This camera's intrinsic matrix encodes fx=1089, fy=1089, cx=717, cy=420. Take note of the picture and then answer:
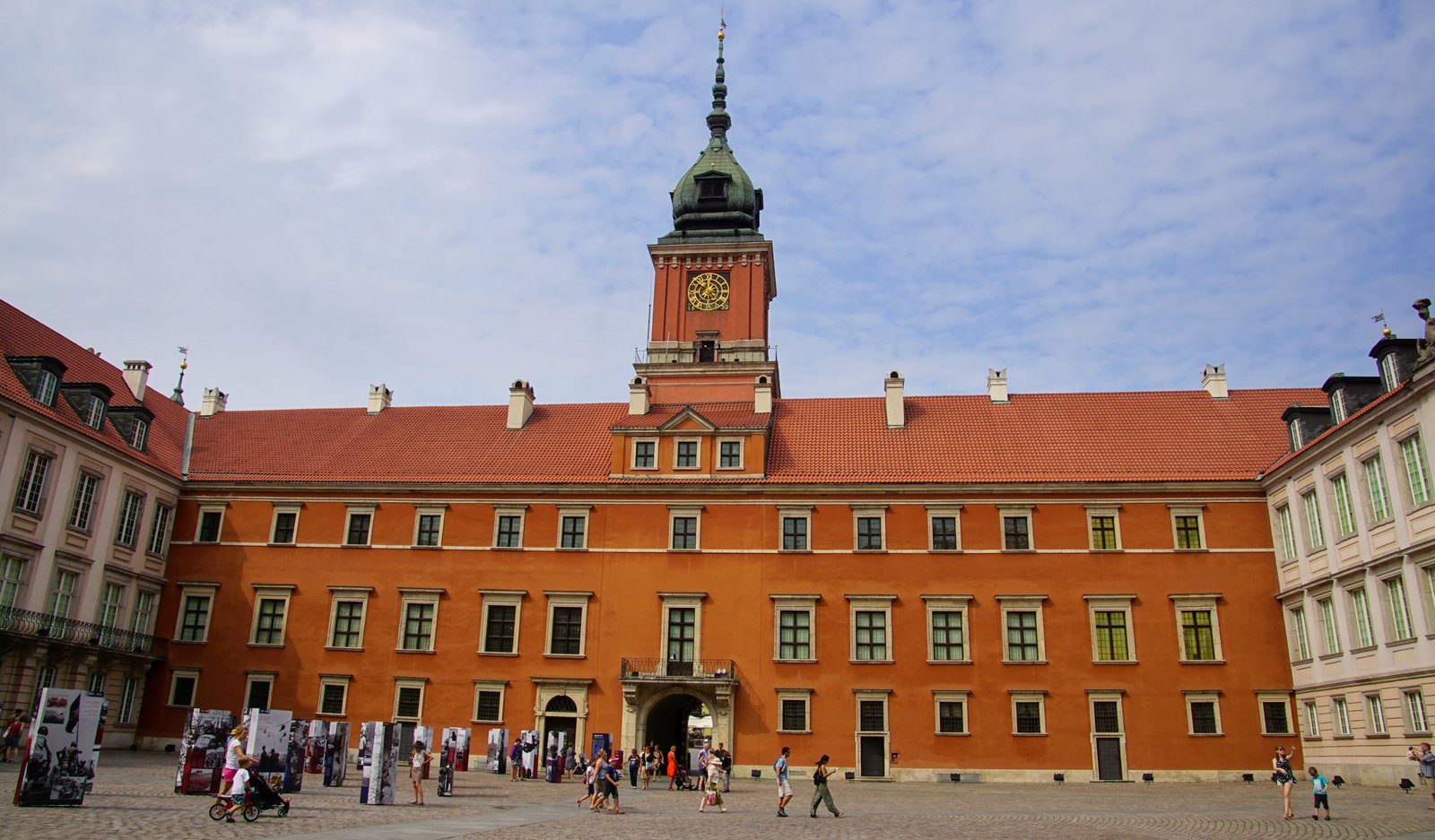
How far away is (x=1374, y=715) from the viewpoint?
30422 millimetres

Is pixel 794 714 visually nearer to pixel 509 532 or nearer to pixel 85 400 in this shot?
pixel 509 532

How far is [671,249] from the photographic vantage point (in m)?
51.4

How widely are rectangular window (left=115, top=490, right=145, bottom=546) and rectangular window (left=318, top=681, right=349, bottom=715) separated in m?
8.79

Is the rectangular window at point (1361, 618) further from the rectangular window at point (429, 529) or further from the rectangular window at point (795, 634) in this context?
the rectangular window at point (429, 529)

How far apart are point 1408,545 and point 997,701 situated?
13.4 meters

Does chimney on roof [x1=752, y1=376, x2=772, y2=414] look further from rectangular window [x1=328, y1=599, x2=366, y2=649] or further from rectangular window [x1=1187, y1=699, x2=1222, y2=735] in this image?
rectangular window [x1=1187, y1=699, x2=1222, y2=735]

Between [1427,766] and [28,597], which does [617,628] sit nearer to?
[28,597]

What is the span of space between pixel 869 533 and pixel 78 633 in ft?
88.0

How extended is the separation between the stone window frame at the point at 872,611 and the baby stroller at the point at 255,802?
2317 centimetres

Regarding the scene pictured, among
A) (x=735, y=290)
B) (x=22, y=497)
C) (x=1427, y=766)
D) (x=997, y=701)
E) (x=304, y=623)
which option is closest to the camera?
(x=1427, y=766)

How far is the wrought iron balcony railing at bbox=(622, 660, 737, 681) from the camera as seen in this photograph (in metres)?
36.9

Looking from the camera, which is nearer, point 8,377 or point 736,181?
point 8,377

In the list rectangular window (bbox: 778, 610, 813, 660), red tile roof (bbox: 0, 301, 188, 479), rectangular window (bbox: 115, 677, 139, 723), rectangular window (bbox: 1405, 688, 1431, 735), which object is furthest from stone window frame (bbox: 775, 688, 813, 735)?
red tile roof (bbox: 0, 301, 188, 479)

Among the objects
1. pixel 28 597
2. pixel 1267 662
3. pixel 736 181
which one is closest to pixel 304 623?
pixel 28 597
